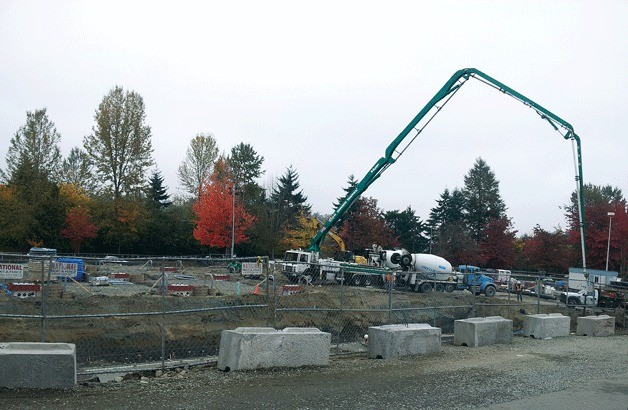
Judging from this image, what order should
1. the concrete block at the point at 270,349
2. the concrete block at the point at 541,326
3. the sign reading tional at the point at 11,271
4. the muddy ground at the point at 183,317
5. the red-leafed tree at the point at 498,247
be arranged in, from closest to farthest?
the sign reading tional at the point at 11,271
the concrete block at the point at 270,349
the muddy ground at the point at 183,317
the concrete block at the point at 541,326
the red-leafed tree at the point at 498,247

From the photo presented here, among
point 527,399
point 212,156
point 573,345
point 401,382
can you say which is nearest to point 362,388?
point 401,382

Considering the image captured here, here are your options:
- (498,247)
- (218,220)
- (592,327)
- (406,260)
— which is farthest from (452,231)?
(592,327)

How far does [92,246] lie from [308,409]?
181ft

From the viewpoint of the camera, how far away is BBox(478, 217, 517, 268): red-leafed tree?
66062 millimetres

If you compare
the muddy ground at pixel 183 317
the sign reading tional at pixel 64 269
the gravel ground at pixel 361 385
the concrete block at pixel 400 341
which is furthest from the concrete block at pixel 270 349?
the sign reading tional at pixel 64 269

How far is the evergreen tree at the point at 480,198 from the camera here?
79.6m

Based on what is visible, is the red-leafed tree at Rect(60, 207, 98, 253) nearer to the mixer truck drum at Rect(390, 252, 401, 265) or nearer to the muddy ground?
the mixer truck drum at Rect(390, 252, 401, 265)

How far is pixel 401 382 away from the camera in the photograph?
9.58 metres

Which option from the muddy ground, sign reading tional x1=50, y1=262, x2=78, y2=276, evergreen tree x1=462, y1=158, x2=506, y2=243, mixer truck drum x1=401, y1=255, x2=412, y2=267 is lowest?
the muddy ground

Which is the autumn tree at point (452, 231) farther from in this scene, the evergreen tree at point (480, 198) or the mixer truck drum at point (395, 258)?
the mixer truck drum at point (395, 258)

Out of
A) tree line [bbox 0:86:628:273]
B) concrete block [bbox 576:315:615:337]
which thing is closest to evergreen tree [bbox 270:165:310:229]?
tree line [bbox 0:86:628:273]

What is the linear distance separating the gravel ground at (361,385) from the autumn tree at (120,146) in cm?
5144

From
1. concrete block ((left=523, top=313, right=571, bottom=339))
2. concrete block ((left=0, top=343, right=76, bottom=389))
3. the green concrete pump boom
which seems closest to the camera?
concrete block ((left=0, top=343, right=76, bottom=389))

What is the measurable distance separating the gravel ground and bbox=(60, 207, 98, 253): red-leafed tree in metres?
48.2
